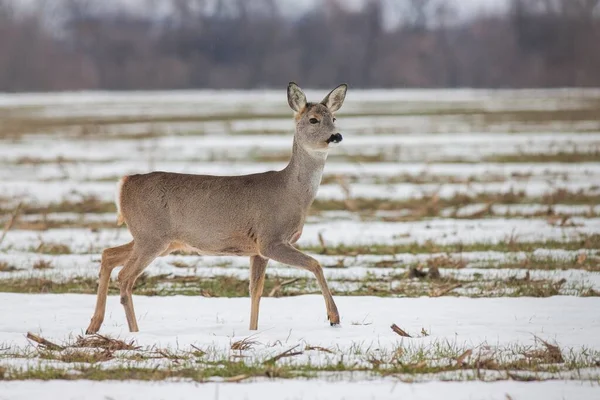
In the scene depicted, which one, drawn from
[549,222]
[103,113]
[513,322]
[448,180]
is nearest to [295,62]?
[103,113]

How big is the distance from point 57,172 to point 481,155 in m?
9.48

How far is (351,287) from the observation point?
1159 cm

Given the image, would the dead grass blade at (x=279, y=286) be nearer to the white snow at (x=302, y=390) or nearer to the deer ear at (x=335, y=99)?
the deer ear at (x=335, y=99)

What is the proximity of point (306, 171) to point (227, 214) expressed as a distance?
78 cm

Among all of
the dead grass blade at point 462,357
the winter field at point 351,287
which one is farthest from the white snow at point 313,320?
the dead grass blade at point 462,357

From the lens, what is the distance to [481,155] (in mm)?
26203

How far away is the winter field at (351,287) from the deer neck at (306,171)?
113cm

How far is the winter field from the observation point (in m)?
7.58

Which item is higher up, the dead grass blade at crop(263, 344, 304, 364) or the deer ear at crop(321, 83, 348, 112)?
A: the deer ear at crop(321, 83, 348, 112)

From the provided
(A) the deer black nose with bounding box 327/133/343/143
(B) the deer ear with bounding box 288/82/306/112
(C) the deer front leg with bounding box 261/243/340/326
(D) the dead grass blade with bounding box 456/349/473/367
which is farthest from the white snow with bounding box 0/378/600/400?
(B) the deer ear with bounding box 288/82/306/112

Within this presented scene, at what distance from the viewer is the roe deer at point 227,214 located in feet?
30.5

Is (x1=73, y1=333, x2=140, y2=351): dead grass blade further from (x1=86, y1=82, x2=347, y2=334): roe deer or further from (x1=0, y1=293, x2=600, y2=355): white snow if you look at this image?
(x1=86, y1=82, x2=347, y2=334): roe deer

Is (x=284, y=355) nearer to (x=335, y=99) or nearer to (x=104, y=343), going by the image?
(x=104, y=343)

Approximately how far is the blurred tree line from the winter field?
128ft
